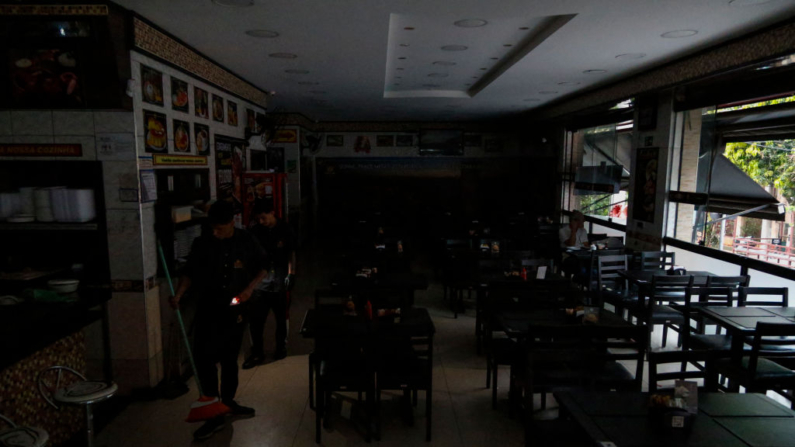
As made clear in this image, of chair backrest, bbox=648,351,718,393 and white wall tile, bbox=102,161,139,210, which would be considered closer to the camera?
chair backrest, bbox=648,351,718,393

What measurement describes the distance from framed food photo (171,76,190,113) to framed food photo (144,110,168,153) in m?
0.30

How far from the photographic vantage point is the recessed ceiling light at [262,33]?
433cm

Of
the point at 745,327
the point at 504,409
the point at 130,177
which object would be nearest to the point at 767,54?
the point at 745,327

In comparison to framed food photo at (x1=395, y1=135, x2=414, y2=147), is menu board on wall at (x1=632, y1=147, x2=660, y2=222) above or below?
below

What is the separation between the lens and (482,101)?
909cm

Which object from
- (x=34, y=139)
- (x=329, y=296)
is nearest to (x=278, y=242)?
(x=329, y=296)

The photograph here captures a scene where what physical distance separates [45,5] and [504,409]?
4.74 metres

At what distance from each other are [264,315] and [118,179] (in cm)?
A: 182

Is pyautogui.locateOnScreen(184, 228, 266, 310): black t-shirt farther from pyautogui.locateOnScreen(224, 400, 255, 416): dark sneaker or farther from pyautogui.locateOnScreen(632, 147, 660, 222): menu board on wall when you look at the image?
pyautogui.locateOnScreen(632, 147, 660, 222): menu board on wall

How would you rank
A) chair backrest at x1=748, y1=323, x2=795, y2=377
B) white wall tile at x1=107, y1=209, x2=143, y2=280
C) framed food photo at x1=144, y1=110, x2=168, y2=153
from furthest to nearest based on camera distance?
framed food photo at x1=144, y1=110, x2=168, y2=153 → white wall tile at x1=107, y1=209, x2=143, y2=280 → chair backrest at x1=748, y1=323, x2=795, y2=377

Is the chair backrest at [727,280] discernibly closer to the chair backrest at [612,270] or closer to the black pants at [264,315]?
the chair backrest at [612,270]

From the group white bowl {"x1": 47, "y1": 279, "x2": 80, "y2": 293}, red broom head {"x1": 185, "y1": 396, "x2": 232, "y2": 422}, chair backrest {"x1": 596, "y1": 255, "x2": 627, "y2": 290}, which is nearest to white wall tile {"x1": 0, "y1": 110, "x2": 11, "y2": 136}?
white bowl {"x1": 47, "y1": 279, "x2": 80, "y2": 293}

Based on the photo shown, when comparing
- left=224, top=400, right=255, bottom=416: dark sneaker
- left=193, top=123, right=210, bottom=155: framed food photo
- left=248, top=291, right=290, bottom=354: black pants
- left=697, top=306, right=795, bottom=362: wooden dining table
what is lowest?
left=224, top=400, right=255, bottom=416: dark sneaker

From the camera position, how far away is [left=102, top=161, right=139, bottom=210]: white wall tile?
3.89 meters
